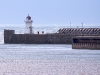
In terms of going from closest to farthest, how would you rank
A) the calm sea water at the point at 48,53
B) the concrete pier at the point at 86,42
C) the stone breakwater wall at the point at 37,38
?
1. the calm sea water at the point at 48,53
2. the concrete pier at the point at 86,42
3. the stone breakwater wall at the point at 37,38

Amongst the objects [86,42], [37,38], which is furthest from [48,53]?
[37,38]

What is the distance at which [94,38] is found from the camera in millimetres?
43031

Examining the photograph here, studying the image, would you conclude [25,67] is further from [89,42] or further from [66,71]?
[89,42]

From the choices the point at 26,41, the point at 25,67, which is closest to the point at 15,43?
the point at 26,41

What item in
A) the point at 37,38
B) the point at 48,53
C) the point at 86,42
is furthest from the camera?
the point at 37,38

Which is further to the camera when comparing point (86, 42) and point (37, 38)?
point (37, 38)

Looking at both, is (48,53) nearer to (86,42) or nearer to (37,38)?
(86,42)

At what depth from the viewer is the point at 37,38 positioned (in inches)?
2159

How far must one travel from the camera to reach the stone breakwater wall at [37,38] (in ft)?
177

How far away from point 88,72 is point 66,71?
1.16 meters

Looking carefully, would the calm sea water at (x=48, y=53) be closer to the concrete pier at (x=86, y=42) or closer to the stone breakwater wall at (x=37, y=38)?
the concrete pier at (x=86, y=42)

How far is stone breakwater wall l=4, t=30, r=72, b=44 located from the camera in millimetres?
54081

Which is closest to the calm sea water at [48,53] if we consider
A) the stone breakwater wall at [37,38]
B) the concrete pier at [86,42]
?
the concrete pier at [86,42]

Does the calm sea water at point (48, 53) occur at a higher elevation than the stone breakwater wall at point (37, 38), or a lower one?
lower
